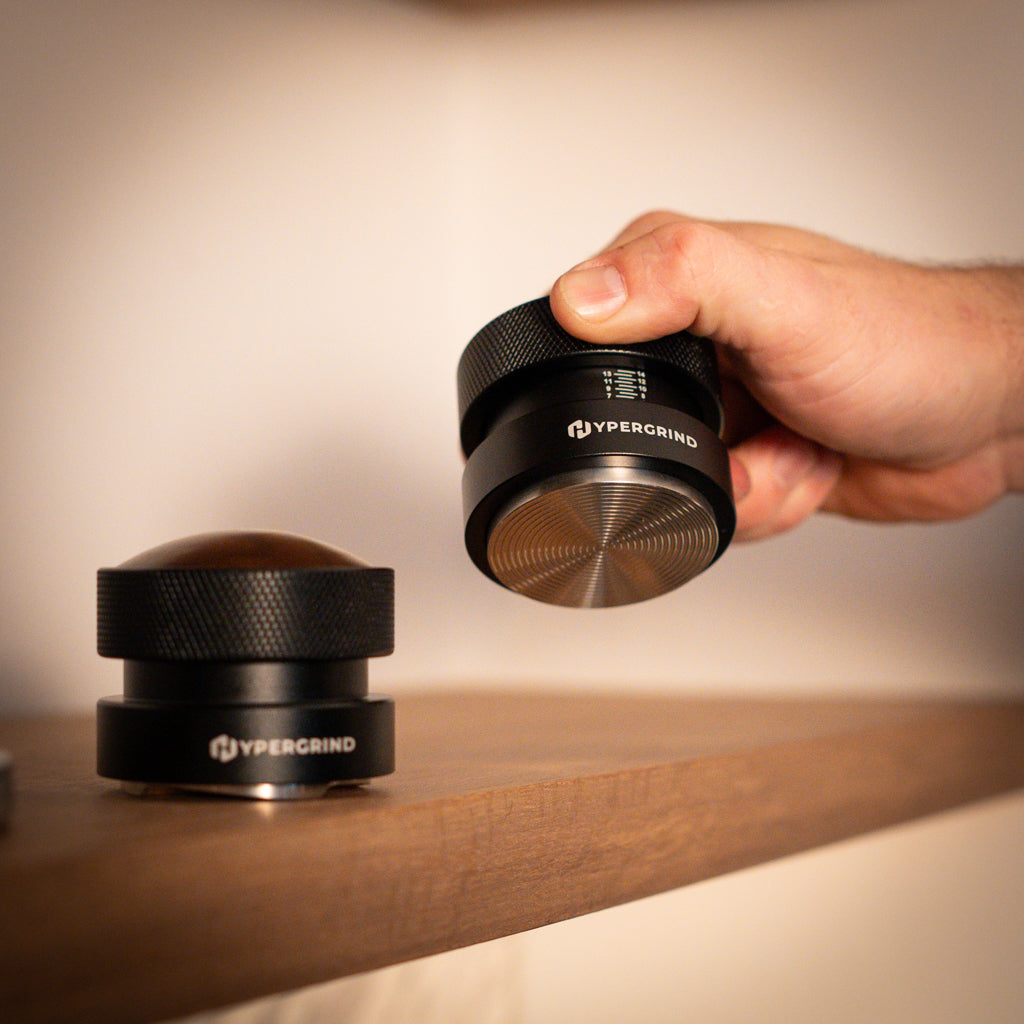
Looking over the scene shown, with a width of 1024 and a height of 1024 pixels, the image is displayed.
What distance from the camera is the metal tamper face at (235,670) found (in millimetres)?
343

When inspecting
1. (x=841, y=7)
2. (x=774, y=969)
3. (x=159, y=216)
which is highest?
(x=841, y=7)

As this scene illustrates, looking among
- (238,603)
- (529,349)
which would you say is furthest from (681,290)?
(238,603)

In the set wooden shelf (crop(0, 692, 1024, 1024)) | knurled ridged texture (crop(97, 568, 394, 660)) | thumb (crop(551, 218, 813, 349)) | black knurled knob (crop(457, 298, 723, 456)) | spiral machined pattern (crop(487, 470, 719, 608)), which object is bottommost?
wooden shelf (crop(0, 692, 1024, 1024))

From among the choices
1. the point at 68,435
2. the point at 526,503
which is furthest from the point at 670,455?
the point at 68,435

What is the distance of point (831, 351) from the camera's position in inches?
23.1

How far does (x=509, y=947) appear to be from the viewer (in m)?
0.99

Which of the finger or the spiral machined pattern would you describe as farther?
the finger

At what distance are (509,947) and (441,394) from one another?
0.50 m

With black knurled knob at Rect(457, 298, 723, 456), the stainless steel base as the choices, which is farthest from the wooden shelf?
black knurled knob at Rect(457, 298, 723, 456)

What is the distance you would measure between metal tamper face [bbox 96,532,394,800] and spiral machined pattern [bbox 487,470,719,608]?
0.30ft

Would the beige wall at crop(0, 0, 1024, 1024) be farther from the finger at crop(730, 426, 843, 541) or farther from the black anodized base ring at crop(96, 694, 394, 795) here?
the black anodized base ring at crop(96, 694, 394, 795)

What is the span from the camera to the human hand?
19.6 inches

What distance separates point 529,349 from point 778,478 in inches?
14.7

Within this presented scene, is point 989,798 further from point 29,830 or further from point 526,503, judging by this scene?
point 29,830
